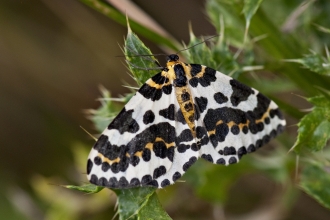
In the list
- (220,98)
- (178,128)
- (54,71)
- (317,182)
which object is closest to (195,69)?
(220,98)

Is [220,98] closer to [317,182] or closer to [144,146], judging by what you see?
[144,146]

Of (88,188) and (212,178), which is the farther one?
(212,178)

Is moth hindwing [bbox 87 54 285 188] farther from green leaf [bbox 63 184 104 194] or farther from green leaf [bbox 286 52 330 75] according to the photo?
green leaf [bbox 286 52 330 75]

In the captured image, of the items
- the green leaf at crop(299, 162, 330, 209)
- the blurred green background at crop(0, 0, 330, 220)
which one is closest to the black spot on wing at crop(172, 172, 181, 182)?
the green leaf at crop(299, 162, 330, 209)

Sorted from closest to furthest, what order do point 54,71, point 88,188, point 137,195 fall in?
point 88,188 < point 137,195 < point 54,71

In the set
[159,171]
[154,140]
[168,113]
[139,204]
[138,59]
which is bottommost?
[139,204]
